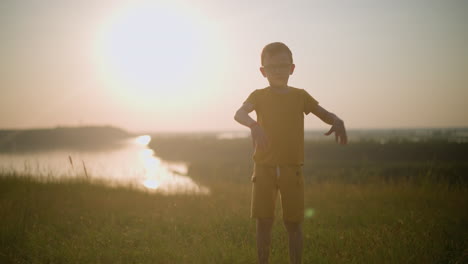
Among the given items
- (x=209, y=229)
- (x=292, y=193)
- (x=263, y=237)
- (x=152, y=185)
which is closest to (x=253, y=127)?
(x=292, y=193)

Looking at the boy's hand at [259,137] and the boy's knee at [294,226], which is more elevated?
the boy's hand at [259,137]

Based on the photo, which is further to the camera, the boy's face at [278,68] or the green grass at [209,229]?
the green grass at [209,229]

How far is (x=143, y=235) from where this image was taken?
459 centimetres

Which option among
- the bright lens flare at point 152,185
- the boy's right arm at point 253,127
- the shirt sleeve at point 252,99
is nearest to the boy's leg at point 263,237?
the boy's right arm at point 253,127

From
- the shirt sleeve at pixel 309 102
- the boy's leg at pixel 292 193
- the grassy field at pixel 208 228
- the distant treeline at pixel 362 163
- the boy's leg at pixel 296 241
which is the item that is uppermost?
the shirt sleeve at pixel 309 102

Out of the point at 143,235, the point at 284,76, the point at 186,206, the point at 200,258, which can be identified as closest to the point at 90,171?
the point at 186,206

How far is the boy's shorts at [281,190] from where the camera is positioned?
2562 millimetres

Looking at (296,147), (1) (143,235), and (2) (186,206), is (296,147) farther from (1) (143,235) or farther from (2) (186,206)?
(2) (186,206)

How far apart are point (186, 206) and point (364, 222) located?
3787 millimetres

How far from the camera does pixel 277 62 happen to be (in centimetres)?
260

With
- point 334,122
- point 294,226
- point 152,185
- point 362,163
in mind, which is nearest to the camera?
point 334,122

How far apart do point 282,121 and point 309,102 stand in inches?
13.5

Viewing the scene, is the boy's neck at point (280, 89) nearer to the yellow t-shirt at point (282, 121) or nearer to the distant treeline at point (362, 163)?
the yellow t-shirt at point (282, 121)

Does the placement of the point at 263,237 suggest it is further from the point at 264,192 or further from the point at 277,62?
the point at 277,62
